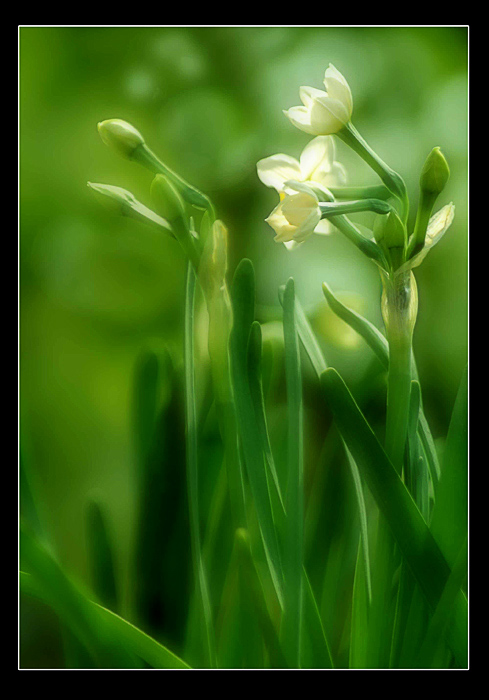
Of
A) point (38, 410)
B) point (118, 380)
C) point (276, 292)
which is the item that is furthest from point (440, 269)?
point (38, 410)

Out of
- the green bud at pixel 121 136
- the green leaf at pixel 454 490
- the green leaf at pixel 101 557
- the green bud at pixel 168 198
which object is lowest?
the green leaf at pixel 101 557

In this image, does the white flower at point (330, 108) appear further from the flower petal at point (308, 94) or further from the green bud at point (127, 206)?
the green bud at point (127, 206)

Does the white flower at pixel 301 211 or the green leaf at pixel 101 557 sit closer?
the white flower at pixel 301 211

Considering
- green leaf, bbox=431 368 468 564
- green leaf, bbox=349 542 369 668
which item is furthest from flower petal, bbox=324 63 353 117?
green leaf, bbox=349 542 369 668

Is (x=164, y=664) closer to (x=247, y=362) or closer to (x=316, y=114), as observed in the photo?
(x=247, y=362)

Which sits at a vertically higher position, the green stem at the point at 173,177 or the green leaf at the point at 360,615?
the green stem at the point at 173,177

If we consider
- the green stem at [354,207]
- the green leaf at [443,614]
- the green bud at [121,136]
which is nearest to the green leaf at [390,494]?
the green leaf at [443,614]

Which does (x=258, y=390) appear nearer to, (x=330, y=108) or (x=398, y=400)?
(x=398, y=400)
